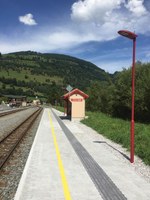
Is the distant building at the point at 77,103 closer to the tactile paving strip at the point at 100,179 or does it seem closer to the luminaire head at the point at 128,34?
the tactile paving strip at the point at 100,179

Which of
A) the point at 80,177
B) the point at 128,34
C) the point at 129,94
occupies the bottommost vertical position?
the point at 80,177

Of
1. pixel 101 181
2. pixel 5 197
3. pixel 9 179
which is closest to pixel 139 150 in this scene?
pixel 101 181

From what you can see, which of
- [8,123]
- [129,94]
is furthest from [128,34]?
[129,94]

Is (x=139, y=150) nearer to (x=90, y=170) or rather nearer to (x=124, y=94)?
(x=90, y=170)

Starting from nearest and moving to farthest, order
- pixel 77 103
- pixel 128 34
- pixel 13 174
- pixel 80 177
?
1. pixel 80 177
2. pixel 13 174
3. pixel 128 34
4. pixel 77 103

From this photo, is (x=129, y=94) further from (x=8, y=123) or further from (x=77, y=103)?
(x=8, y=123)

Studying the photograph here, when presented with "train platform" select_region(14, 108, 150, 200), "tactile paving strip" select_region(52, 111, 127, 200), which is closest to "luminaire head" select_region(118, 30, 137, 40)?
"train platform" select_region(14, 108, 150, 200)

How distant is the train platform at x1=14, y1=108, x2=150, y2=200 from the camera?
775 cm

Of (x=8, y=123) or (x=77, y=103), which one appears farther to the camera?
(x=77, y=103)

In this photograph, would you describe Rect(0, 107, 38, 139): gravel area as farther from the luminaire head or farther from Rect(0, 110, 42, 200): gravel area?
the luminaire head

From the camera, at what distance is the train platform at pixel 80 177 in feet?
25.4

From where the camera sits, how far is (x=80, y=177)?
952 centimetres

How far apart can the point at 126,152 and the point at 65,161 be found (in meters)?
3.43

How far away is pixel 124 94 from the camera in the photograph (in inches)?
1898
